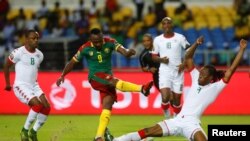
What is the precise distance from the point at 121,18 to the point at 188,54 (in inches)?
652

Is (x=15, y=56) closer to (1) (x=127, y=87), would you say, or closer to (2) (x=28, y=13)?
(1) (x=127, y=87)

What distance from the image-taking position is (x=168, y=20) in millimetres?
18141

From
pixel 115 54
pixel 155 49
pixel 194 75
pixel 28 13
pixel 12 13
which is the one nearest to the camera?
pixel 194 75

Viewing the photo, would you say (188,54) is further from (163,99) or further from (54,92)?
(54,92)

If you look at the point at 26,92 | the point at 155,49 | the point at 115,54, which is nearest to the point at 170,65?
the point at 155,49

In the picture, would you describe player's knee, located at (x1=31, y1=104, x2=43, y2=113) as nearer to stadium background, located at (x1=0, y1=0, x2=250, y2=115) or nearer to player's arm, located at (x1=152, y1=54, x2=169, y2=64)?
player's arm, located at (x1=152, y1=54, x2=169, y2=64)

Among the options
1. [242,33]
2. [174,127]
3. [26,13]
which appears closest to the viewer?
[174,127]

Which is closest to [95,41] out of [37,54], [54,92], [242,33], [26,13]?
[37,54]

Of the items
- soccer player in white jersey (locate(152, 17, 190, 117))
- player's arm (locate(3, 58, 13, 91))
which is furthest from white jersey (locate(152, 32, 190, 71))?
player's arm (locate(3, 58, 13, 91))

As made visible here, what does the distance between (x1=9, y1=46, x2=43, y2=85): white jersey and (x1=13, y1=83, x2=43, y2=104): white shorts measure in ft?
0.30

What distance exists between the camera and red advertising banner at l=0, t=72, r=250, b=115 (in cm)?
2295

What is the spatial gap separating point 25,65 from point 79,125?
3.72m

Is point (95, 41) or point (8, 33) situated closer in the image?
point (95, 41)

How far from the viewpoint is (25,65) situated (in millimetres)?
16734
